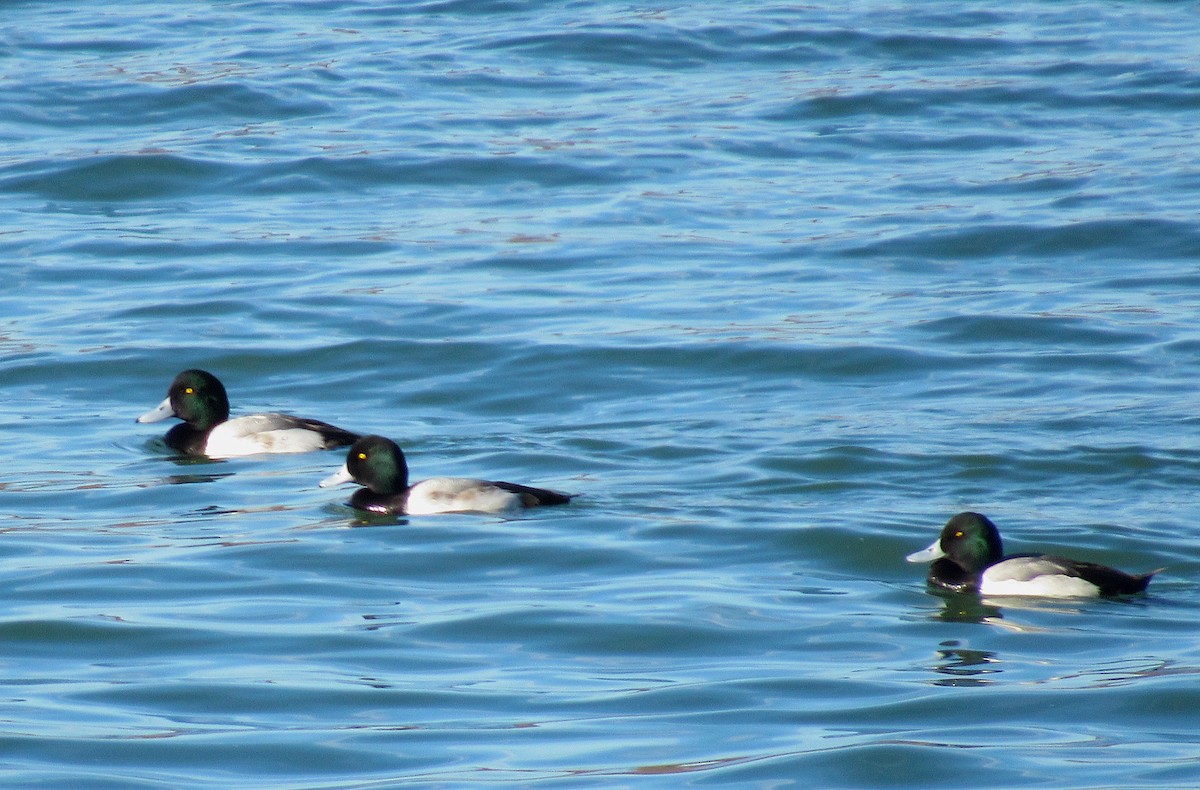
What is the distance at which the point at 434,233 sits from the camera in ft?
59.2

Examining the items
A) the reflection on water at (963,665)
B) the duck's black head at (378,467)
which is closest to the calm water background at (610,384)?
the reflection on water at (963,665)

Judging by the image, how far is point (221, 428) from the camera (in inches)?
484

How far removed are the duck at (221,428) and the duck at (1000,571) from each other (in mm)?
4232

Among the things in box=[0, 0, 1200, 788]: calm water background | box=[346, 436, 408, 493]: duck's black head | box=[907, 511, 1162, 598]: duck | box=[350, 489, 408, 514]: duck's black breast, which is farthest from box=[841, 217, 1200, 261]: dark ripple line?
box=[907, 511, 1162, 598]: duck

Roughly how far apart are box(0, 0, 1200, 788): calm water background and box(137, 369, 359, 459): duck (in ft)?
0.59

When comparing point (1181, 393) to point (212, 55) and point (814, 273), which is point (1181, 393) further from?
point (212, 55)

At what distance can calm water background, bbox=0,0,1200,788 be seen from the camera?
6633 mm

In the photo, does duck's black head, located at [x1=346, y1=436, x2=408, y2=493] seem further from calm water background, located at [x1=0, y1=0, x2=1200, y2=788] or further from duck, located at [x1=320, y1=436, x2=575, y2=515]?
calm water background, located at [x1=0, y1=0, x2=1200, y2=788]

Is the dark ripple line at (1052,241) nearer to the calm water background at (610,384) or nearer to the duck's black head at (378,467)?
the calm water background at (610,384)

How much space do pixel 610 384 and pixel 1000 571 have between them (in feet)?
15.7

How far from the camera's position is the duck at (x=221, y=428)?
12.0m

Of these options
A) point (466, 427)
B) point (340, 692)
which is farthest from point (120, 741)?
point (466, 427)

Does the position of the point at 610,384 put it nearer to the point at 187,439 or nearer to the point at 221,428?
the point at 221,428

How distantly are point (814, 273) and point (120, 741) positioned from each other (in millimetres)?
10800
